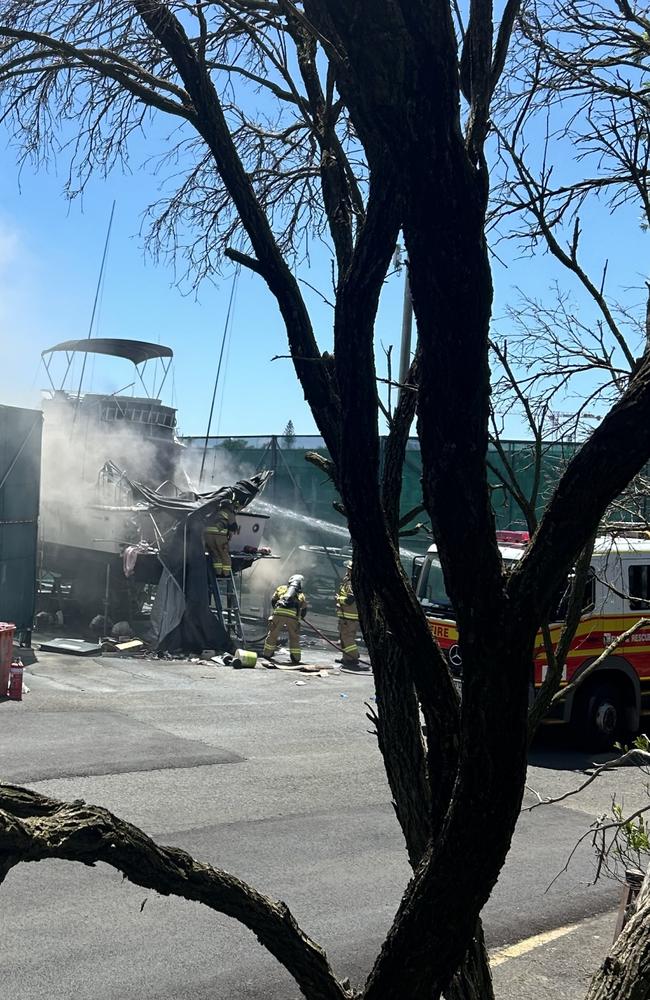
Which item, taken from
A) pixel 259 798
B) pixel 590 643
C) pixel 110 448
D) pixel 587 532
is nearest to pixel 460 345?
pixel 587 532

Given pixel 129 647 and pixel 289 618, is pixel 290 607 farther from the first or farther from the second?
pixel 129 647

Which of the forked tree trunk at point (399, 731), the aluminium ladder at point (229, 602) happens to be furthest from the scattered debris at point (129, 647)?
the forked tree trunk at point (399, 731)

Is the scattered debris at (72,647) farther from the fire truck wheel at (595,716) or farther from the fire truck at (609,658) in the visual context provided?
the fire truck wheel at (595,716)

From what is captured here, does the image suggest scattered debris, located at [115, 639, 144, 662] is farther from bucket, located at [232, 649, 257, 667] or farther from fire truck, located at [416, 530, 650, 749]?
fire truck, located at [416, 530, 650, 749]

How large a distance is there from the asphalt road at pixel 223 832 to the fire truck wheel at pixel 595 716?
35 cm

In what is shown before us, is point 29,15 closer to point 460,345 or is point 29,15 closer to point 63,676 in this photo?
point 460,345

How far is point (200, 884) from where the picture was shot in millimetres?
2082

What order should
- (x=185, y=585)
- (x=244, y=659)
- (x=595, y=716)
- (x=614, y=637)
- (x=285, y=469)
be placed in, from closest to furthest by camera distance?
1. (x=614, y=637)
2. (x=595, y=716)
3. (x=244, y=659)
4. (x=185, y=585)
5. (x=285, y=469)

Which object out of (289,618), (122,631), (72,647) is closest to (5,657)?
(72,647)

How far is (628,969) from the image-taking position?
2.31 meters

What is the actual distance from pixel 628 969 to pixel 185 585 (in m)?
14.9

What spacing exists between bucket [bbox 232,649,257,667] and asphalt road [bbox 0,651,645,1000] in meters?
1.55

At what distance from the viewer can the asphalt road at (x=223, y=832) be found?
17.8ft

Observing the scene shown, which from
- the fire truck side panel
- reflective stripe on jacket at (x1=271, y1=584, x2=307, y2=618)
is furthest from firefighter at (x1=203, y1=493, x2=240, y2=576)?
the fire truck side panel
